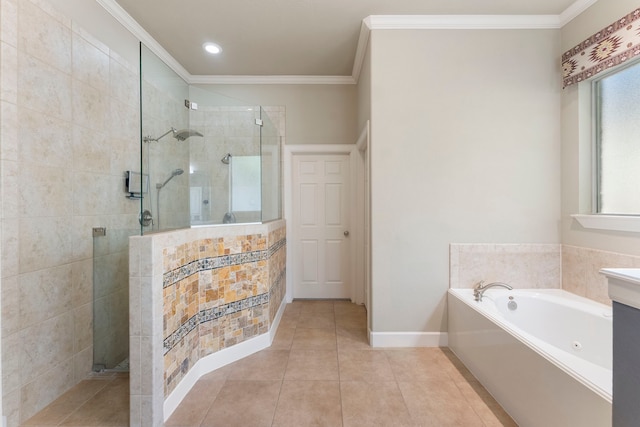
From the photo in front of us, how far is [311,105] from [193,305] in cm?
255

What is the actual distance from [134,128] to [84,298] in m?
1.34

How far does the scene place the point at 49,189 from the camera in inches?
65.4

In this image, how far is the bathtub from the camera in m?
1.19

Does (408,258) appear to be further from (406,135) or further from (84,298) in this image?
(84,298)

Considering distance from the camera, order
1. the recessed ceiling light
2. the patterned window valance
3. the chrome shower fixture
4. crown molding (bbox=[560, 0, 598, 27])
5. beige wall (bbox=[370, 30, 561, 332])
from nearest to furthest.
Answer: the patterned window valance
the chrome shower fixture
crown molding (bbox=[560, 0, 598, 27])
beige wall (bbox=[370, 30, 561, 332])
the recessed ceiling light

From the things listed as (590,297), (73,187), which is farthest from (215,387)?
(590,297)

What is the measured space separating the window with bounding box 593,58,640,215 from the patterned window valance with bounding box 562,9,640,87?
16 cm

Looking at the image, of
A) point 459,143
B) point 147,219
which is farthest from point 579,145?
point 147,219

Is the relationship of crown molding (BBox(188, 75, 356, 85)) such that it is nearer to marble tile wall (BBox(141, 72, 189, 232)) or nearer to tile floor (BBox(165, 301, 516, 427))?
marble tile wall (BBox(141, 72, 189, 232))

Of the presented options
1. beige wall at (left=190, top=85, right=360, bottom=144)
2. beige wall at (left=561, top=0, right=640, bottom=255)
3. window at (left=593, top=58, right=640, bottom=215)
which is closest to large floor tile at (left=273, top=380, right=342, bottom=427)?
beige wall at (left=561, top=0, right=640, bottom=255)

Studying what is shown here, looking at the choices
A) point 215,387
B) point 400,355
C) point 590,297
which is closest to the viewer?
point 215,387

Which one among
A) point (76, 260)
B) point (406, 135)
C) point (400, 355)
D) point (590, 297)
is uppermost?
point (406, 135)

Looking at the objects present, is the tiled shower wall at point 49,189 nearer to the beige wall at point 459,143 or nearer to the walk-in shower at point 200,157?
the walk-in shower at point 200,157

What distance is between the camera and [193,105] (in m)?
2.24
